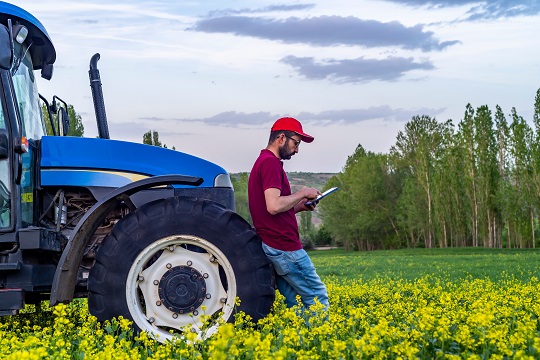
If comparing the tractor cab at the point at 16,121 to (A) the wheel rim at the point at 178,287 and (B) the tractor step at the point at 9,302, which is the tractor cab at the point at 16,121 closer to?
(B) the tractor step at the point at 9,302

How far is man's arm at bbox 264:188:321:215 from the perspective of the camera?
739 centimetres

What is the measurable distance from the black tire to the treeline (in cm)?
6067

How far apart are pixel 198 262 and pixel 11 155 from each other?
7.01 ft

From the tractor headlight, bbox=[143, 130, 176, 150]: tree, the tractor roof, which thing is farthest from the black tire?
bbox=[143, 130, 176, 150]: tree

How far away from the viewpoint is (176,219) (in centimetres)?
709

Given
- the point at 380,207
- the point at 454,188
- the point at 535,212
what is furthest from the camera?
the point at 380,207

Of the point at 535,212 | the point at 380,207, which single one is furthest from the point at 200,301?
the point at 380,207

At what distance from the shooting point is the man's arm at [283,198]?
291 inches

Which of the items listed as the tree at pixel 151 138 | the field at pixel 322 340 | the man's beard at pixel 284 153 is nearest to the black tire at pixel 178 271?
the field at pixel 322 340

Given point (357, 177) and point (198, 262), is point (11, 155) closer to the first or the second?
point (198, 262)

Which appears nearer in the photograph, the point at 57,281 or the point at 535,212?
the point at 57,281

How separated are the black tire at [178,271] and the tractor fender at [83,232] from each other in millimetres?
210

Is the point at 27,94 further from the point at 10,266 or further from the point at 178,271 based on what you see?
the point at 178,271

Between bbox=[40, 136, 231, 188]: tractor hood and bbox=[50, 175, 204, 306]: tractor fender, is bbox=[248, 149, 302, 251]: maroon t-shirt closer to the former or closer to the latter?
bbox=[40, 136, 231, 188]: tractor hood
